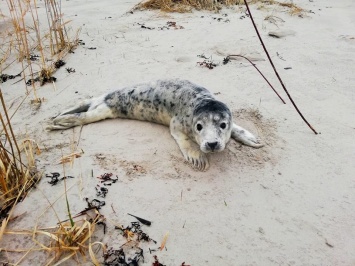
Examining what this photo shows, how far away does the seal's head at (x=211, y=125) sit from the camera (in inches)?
93.7

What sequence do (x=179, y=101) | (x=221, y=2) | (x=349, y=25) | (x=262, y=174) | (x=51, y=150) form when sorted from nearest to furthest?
(x=262, y=174) < (x=51, y=150) < (x=179, y=101) < (x=349, y=25) < (x=221, y=2)

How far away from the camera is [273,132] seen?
288 cm

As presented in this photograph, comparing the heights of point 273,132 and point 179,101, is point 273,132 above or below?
below

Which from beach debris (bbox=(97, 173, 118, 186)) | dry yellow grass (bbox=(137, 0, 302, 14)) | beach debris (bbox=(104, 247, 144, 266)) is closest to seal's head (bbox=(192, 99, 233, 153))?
beach debris (bbox=(97, 173, 118, 186))

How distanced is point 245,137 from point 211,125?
1.25 feet

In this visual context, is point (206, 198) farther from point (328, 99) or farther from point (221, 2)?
point (221, 2)

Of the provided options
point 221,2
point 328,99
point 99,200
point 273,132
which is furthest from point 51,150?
point 221,2

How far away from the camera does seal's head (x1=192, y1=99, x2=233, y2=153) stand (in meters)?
2.38

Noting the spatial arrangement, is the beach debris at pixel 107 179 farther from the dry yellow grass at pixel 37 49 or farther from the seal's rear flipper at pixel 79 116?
the dry yellow grass at pixel 37 49

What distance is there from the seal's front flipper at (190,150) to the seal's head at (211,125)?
0.09 meters

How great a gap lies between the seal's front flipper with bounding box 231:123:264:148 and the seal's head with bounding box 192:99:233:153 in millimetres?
135

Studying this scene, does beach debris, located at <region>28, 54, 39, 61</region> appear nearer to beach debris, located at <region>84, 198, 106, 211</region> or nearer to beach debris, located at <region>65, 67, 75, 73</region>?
beach debris, located at <region>65, 67, 75, 73</region>

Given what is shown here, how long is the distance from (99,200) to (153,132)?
3.15 feet

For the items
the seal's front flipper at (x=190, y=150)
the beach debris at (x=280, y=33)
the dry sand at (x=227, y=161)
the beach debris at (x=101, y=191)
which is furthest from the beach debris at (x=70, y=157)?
the beach debris at (x=280, y=33)
